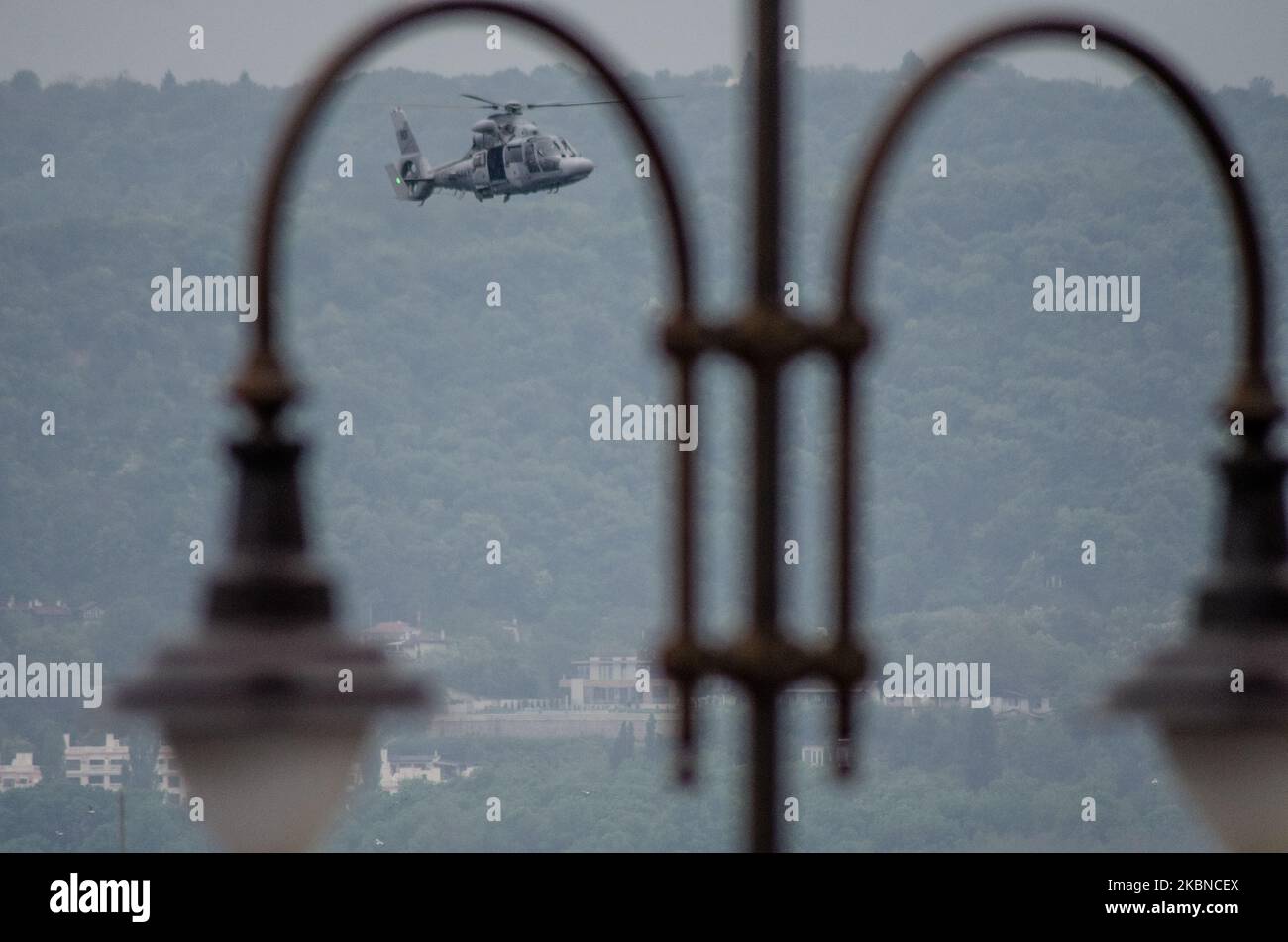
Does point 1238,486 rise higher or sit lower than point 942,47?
lower

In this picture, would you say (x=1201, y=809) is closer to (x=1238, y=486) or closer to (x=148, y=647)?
(x=1238, y=486)

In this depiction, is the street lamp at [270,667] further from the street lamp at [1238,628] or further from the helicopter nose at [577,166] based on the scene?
the helicopter nose at [577,166]

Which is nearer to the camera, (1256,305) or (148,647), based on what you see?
(148,647)

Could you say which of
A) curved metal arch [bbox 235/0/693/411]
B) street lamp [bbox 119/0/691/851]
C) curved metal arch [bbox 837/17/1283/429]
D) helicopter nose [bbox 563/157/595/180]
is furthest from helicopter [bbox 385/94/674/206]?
street lamp [bbox 119/0/691/851]

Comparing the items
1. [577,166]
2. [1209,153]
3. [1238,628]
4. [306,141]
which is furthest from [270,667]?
[577,166]

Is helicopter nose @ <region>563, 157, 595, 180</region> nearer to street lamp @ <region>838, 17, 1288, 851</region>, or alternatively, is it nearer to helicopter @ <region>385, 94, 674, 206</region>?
helicopter @ <region>385, 94, 674, 206</region>
